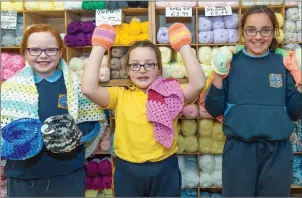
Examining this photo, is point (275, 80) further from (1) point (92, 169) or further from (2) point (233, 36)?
(1) point (92, 169)

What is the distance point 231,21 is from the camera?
2.51 m

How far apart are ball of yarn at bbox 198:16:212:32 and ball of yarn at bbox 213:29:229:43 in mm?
62

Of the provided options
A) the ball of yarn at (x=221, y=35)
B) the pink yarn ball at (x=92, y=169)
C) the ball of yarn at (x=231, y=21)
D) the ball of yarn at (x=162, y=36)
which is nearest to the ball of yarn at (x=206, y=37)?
the ball of yarn at (x=221, y=35)

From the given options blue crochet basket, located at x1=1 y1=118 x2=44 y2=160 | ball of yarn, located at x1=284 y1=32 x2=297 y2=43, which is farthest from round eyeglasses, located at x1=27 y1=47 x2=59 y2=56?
ball of yarn, located at x1=284 y1=32 x2=297 y2=43

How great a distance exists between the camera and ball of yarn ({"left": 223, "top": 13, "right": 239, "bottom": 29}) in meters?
2.51

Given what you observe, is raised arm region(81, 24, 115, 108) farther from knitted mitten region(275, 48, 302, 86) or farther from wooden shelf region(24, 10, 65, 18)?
wooden shelf region(24, 10, 65, 18)

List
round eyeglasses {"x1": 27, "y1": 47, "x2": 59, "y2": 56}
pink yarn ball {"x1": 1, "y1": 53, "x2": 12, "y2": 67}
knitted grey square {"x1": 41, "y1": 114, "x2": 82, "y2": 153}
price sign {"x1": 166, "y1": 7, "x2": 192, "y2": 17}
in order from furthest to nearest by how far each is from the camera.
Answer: pink yarn ball {"x1": 1, "y1": 53, "x2": 12, "y2": 67} → price sign {"x1": 166, "y1": 7, "x2": 192, "y2": 17} → round eyeglasses {"x1": 27, "y1": 47, "x2": 59, "y2": 56} → knitted grey square {"x1": 41, "y1": 114, "x2": 82, "y2": 153}

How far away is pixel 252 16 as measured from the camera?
152 centimetres

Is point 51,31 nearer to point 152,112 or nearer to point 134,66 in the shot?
point 134,66

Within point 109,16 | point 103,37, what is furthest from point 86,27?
point 103,37

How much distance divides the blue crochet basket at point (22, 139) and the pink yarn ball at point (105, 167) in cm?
122

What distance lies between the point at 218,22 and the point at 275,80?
3.71 ft

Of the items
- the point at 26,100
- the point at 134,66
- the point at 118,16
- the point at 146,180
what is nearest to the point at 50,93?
the point at 26,100

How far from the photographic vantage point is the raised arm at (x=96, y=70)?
142 centimetres
